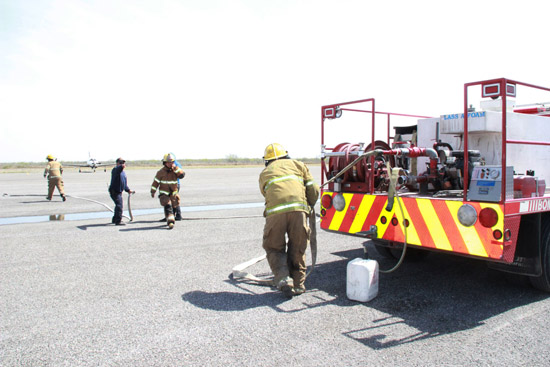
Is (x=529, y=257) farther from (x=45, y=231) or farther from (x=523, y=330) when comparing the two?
(x=45, y=231)

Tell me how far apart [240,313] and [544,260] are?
3.28 meters

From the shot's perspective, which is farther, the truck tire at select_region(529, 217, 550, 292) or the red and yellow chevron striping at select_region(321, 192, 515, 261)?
the truck tire at select_region(529, 217, 550, 292)

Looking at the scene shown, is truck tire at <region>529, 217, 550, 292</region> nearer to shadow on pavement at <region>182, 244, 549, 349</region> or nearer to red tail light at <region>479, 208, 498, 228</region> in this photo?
shadow on pavement at <region>182, 244, 549, 349</region>

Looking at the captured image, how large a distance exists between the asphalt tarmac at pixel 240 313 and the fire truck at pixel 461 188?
59 cm

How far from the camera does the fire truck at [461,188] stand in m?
4.28

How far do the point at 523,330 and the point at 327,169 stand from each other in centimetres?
338

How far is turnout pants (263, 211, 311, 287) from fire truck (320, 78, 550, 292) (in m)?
0.76

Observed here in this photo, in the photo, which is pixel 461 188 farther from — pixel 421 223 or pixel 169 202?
pixel 169 202

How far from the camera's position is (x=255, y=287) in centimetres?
549

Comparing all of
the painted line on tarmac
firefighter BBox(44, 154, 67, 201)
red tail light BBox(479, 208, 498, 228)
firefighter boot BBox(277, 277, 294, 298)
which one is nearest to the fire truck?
red tail light BBox(479, 208, 498, 228)

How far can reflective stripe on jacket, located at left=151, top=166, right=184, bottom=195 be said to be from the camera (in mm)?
10508

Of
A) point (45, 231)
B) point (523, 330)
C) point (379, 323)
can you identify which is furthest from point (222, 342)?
point (45, 231)

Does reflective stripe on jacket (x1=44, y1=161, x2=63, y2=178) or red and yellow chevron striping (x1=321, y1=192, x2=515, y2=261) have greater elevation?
reflective stripe on jacket (x1=44, y1=161, x2=63, y2=178)

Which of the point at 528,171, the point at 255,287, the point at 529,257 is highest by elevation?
the point at 528,171
